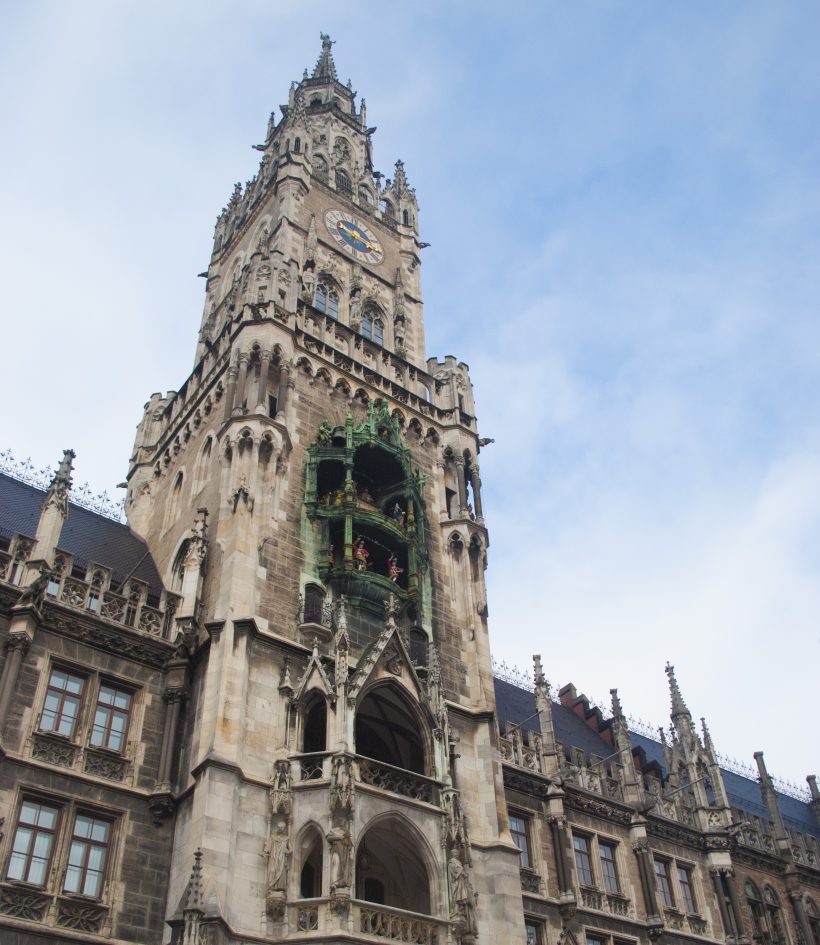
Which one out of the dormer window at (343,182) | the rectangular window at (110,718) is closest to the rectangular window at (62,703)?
the rectangular window at (110,718)

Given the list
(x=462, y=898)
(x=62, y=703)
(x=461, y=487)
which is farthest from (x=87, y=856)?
(x=461, y=487)

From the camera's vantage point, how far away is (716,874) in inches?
1267

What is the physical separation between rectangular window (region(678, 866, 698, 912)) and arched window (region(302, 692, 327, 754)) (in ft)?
48.3

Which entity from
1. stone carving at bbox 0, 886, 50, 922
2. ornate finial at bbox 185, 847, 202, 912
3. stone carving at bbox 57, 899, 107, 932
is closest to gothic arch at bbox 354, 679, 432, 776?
ornate finial at bbox 185, 847, 202, 912

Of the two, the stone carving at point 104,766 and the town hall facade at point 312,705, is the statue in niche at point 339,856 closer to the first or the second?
the town hall facade at point 312,705

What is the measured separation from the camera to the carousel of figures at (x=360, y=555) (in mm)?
25891

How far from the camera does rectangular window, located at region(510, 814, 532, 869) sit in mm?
26986

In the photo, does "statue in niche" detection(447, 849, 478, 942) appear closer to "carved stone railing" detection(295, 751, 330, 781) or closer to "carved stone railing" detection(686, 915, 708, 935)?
"carved stone railing" detection(295, 751, 330, 781)

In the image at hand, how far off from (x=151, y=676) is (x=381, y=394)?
494 inches

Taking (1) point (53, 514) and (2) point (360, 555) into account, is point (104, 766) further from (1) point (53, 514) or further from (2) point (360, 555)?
(2) point (360, 555)

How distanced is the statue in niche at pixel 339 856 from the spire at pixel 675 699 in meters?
20.6

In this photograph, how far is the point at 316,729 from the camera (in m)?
23.7

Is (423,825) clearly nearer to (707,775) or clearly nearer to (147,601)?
(147,601)

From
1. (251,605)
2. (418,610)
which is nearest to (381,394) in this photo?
(418,610)
